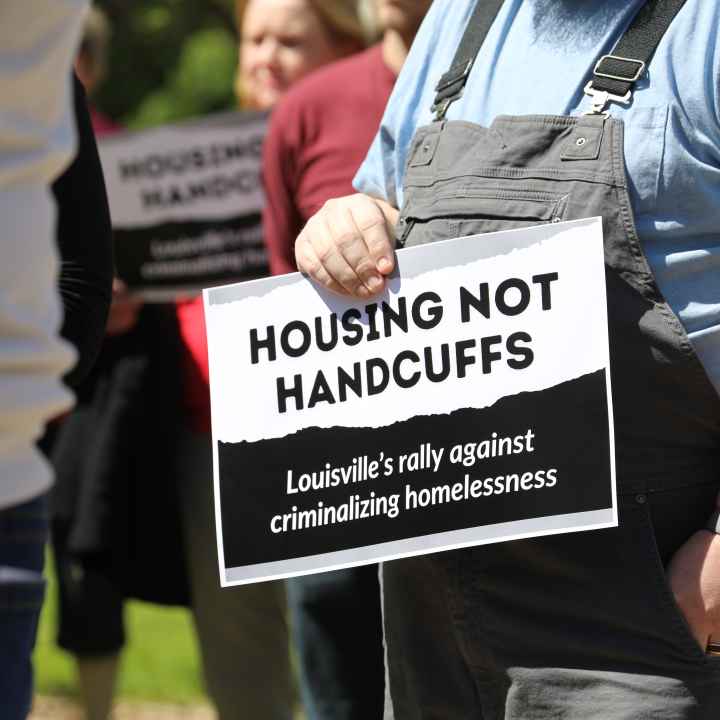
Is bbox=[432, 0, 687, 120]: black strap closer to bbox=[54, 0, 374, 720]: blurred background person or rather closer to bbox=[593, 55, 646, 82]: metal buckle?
bbox=[593, 55, 646, 82]: metal buckle

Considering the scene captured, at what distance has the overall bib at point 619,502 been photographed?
1703mm

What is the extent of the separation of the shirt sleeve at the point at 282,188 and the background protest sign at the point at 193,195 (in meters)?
0.42

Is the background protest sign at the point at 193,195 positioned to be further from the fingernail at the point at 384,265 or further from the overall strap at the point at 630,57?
the overall strap at the point at 630,57

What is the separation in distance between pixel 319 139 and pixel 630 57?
4.48 feet

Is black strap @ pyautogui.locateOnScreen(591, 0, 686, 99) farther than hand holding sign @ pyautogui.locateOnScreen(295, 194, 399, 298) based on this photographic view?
No

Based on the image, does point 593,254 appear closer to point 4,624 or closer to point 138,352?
point 4,624

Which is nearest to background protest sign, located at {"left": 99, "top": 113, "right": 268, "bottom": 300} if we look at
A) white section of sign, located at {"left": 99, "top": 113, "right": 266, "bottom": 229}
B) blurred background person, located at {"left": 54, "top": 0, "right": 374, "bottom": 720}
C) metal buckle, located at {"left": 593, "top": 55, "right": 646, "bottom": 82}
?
white section of sign, located at {"left": 99, "top": 113, "right": 266, "bottom": 229}

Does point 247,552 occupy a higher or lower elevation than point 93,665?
higher

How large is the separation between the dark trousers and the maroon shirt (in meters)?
0.69

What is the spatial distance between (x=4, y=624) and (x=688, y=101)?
0.96 metres

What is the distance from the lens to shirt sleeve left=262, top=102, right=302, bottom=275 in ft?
10.0

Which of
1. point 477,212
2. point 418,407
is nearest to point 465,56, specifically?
point 477,212

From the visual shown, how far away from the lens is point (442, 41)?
6.54 feet

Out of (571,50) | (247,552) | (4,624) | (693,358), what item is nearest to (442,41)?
(571,50)
